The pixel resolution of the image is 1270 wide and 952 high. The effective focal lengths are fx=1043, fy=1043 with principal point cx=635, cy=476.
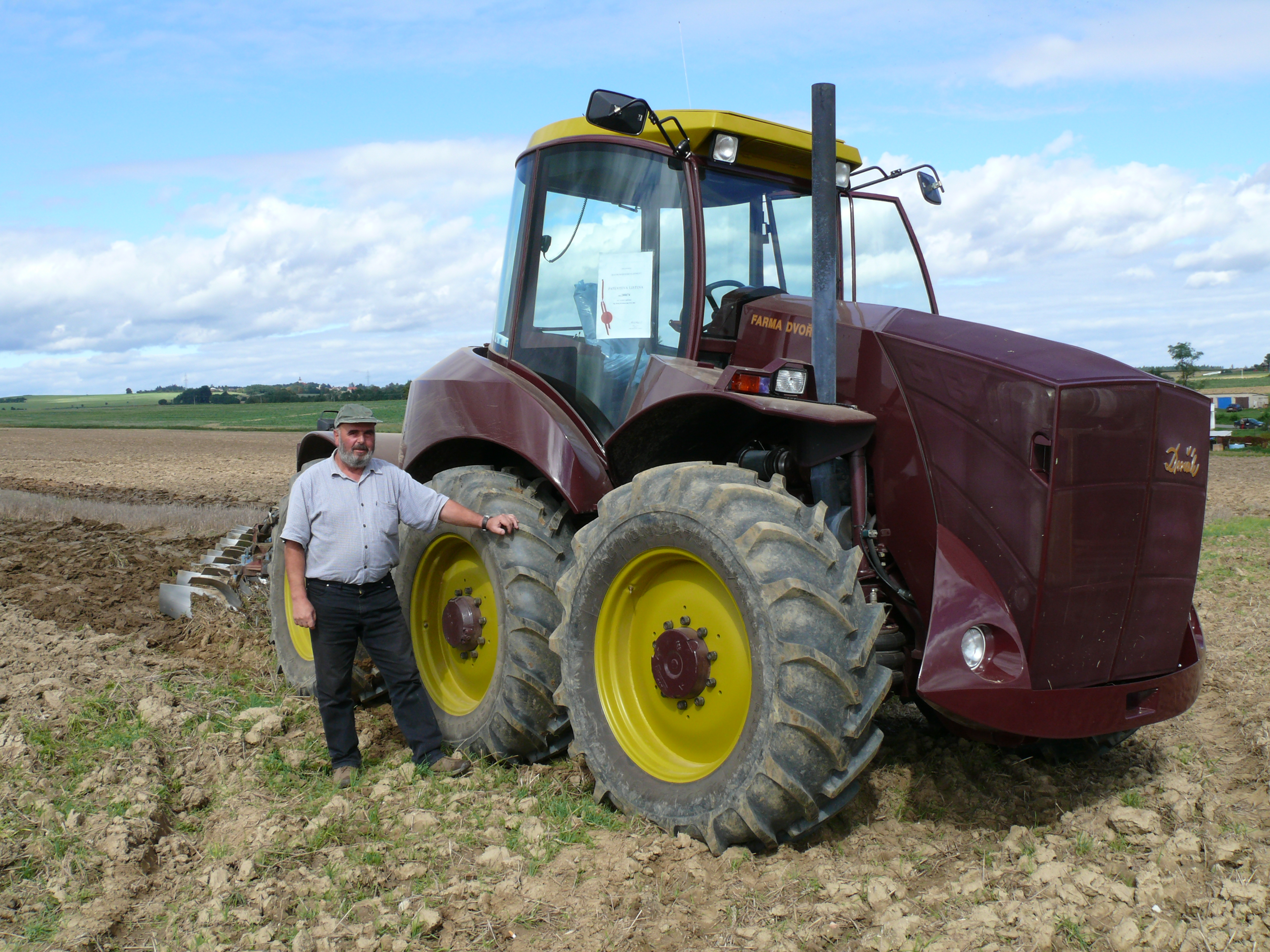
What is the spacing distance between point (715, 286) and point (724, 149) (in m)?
0.57

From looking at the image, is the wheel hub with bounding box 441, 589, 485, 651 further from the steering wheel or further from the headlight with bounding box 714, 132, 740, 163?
the headlight with bounding box 714, 132, 740, 163

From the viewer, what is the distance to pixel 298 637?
6145 mm

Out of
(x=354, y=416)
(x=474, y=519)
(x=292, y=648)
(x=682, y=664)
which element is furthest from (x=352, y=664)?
(x=682, y=664)

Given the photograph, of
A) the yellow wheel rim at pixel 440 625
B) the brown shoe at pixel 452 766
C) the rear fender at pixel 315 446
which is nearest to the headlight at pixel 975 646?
the yellow wheel rim at pixel 440 625

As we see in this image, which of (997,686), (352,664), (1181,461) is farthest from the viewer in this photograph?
(352,664)

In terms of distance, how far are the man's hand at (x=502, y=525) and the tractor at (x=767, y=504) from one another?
70 millimetres

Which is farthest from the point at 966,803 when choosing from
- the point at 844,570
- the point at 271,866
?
the point at 271,866

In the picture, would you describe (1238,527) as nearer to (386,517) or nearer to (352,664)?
(386,517)

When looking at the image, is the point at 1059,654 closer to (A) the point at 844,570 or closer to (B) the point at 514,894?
(A) the point at 844,570

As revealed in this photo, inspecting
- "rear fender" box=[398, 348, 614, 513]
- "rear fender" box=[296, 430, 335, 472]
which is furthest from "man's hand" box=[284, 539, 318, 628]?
"rear fender" box=[296, 430, 335, 472]

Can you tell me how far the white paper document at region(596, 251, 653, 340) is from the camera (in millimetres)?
4480

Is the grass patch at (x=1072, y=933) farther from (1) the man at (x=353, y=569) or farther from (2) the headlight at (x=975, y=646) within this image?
(1) the man at (x=353, y=569)

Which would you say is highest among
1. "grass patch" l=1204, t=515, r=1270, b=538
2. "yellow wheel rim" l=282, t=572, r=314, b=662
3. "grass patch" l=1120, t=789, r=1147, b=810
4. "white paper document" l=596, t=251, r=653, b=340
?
"white paper document" l=596, t=251, r=653, b=340

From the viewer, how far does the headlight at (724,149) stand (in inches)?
172
